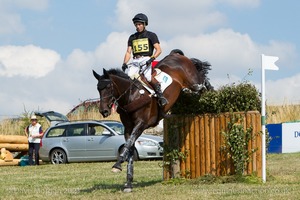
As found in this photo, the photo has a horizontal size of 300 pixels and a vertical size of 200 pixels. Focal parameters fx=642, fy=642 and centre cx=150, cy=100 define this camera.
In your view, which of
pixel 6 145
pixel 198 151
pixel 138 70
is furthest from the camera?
pixel 6 145

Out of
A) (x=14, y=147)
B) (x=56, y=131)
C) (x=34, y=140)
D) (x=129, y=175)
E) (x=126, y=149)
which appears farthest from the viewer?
(x=14, y=147)

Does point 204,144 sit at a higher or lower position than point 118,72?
lower

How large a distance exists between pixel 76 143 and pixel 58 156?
95 cm

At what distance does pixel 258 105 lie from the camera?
12945mm

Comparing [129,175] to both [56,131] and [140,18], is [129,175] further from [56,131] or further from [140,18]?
[56,131]

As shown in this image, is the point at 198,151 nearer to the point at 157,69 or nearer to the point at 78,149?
the point at 157,69

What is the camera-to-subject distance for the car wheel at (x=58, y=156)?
24.5 m

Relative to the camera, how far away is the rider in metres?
12.3

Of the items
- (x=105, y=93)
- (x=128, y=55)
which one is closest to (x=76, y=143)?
(x=128, y=55)

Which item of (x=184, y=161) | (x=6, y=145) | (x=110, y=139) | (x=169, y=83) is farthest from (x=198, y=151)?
(x=6, y=145)

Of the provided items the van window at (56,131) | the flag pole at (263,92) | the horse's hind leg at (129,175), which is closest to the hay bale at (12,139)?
the van window at (56,131)

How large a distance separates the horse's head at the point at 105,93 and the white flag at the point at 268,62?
314 cm

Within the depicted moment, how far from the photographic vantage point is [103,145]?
2377 cm

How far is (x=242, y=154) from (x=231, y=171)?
47cm
